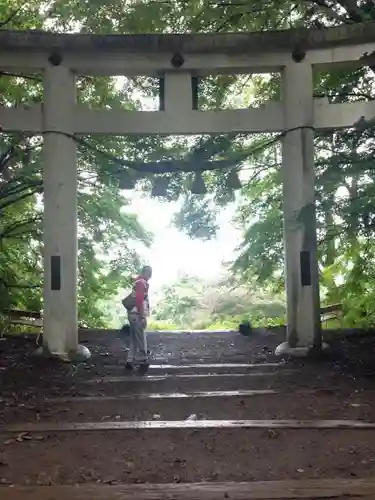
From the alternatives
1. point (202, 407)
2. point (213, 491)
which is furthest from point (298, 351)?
point (213, 491)

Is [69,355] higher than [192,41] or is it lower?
lower

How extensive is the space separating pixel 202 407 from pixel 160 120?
3.98 metres

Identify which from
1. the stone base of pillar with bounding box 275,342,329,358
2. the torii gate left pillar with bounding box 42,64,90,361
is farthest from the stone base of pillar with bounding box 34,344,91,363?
the stone base of pillar with bounding box 275,342,329,358

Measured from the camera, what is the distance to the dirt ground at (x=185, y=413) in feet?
12.8

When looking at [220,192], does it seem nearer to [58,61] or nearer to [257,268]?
[257,268]

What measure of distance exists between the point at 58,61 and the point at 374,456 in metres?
6.08

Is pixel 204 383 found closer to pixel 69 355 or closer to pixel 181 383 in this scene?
pixel 181 383

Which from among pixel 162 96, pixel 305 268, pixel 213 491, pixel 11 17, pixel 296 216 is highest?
pixel 11 17

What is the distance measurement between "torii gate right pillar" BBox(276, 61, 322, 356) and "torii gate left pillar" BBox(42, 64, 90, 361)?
272 centimetres

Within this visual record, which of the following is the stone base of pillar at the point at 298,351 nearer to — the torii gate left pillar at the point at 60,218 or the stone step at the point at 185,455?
the torii gate left pillar at the point at 60,218

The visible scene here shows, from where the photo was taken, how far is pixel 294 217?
7.58 meters

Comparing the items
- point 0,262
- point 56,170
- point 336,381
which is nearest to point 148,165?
point 56,170

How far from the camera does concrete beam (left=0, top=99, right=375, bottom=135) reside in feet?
25.7

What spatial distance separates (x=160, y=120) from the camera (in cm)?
790
